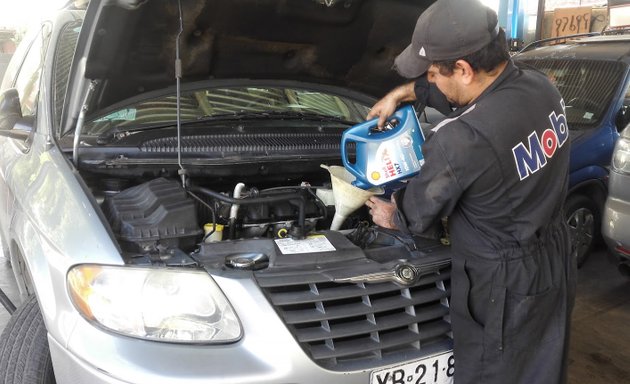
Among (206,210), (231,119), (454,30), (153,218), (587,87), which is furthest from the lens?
(587,87)

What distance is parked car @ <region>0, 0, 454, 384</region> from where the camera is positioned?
4.83 feet

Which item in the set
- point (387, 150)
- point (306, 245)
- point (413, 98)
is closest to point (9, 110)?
point (306, 245)

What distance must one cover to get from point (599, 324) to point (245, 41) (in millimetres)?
2628

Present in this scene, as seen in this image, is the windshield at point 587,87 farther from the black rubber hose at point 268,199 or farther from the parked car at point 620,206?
the black rubber hose at point 268,199

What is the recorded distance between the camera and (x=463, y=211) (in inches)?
65.7

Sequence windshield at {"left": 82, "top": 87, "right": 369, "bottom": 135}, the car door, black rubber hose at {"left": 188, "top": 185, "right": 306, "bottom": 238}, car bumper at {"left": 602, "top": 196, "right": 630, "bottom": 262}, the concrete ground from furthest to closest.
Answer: car bumper at {"left": 602, "top": 196, "right": 630, "bottom": 262}
the concrete ground
windshield at {"left": 82, "top": 87, "right": 369, "bottom": 135}
the car door
black rubber hose at {"left": 188, "top": 185, "right": 306, "bottom": 238}

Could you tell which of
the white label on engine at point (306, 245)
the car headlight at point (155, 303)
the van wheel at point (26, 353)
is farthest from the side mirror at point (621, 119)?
the van wheel at point (26, 353)

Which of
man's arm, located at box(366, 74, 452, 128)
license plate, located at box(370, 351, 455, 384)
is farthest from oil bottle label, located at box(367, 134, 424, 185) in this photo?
license plate, located at box(370, 351, 455, 384)

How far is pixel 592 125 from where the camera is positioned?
420 cm

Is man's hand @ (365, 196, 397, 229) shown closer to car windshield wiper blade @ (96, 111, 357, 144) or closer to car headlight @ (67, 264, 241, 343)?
car headlight @ (67, 264, 241, 343)

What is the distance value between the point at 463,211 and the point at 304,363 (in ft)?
2.17

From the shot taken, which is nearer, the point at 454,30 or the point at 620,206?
the point at 454,30

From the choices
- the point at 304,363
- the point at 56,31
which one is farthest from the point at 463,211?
the point at 56,31

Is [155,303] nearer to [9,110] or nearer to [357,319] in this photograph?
[357,319]
